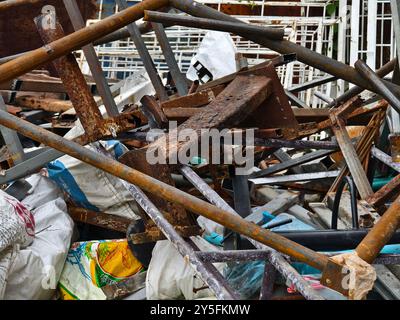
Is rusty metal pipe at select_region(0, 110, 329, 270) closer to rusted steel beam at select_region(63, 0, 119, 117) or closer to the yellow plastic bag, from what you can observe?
rusted steel beam at select_region(63, 0, 119, 117)

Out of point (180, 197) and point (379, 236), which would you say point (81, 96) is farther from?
point (379, 236)

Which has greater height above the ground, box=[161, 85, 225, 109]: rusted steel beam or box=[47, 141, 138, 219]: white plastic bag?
box=[161, 85, 225, 109]: rusted steel beam

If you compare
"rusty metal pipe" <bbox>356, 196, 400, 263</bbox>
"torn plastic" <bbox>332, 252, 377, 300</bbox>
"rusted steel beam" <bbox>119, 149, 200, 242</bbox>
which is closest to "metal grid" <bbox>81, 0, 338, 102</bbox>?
"rusted steel beam" <bbox>119, 149, 200, 242</bbox>

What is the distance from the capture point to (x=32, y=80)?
13.1 feet

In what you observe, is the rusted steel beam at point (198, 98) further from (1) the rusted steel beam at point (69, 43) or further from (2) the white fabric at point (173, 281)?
(2) the white fabric at point (173, 281)

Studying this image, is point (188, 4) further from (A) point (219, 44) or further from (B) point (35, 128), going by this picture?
(A) point (219, 44)

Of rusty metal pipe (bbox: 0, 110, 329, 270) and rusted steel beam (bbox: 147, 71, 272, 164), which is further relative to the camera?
rusted steel beam (bbox: 147, 71, 272, 164)

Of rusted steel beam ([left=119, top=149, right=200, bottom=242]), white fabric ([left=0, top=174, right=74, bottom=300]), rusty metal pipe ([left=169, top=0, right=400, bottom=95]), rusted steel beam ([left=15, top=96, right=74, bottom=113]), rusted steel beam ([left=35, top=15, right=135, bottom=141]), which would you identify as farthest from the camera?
rusted steel beam ([left=15, top=96, right=74, bottom=113])

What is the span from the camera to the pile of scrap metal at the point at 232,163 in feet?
4.92

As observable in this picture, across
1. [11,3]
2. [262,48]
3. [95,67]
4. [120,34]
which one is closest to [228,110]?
[95,67]

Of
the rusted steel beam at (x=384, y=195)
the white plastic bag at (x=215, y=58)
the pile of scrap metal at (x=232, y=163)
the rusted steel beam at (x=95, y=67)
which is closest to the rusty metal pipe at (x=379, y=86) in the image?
the pile of scrap metal at (x=232, y=163)

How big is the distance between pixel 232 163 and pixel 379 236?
1111mm

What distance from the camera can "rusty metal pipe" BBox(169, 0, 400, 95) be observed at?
207 centimetres

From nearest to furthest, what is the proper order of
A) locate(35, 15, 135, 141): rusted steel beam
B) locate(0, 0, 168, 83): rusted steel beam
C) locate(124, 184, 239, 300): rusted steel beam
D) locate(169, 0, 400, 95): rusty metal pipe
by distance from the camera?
locate(124, 184, 239, 300): rusted steel beam → locate(0, 0, 168, 83): rusted steel beam → locate(169, 0, 400, 95): rusty metal pipe → locate(35, 15, 135, 141): rusted steel beam
